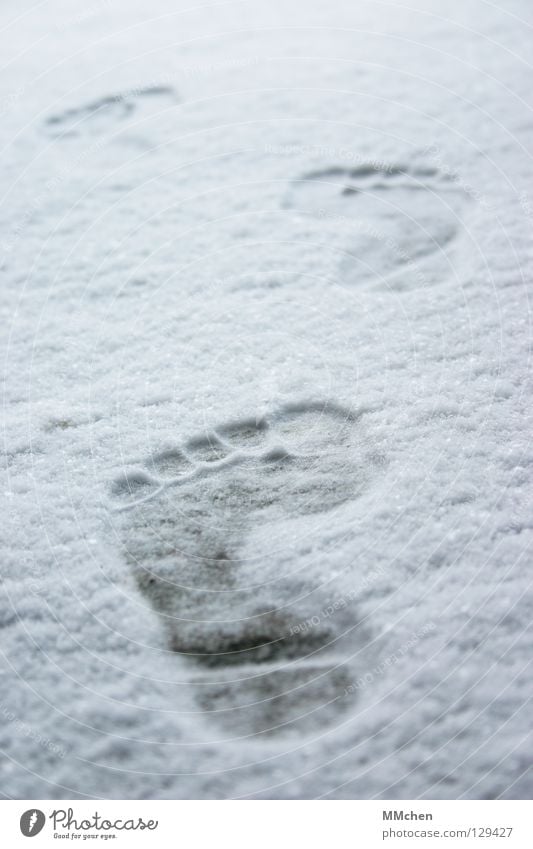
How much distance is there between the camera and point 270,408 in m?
0.71

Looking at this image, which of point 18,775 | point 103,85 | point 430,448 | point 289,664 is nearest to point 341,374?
point 430,448

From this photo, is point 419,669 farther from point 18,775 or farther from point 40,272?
point 40,272

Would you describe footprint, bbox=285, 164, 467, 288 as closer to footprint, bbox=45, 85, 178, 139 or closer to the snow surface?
the snow surface

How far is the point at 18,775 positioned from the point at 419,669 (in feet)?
0.94

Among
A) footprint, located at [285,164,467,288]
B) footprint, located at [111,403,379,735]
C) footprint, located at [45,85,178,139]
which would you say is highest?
footprint, located at [45,85,178,139]

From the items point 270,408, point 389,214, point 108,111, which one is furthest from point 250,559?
point 108,111

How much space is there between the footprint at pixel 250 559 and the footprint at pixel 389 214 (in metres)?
0.19

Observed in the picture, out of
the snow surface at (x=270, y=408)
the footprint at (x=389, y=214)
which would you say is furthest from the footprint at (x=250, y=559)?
the footprint at (x=389, y=214)

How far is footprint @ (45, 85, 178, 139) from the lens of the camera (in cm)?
97

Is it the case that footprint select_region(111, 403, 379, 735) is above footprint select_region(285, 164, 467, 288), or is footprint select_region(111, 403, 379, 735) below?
below

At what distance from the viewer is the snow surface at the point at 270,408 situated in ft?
1.81

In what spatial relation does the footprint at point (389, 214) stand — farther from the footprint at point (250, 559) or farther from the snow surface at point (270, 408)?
the footprint at point (250, 559)

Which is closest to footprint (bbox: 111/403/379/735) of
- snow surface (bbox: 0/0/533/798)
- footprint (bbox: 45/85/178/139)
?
snow surface (bbox: 0/0/533/798)

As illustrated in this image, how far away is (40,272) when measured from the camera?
32.6 inches
